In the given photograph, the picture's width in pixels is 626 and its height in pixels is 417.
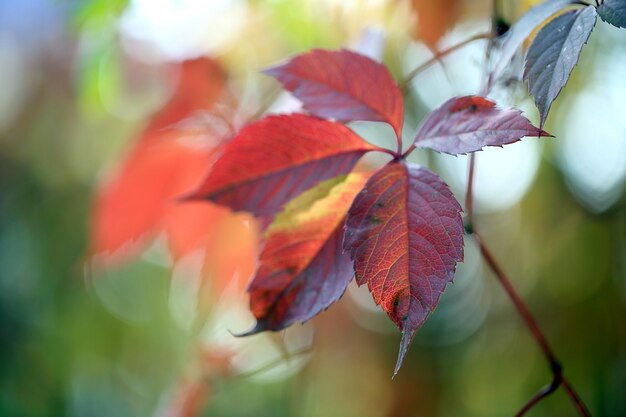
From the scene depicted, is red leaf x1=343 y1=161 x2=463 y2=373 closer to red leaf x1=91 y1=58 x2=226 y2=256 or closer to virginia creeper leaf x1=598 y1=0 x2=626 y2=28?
virginia creeper leaf x1=598 y1=0 x2=626 y2=28

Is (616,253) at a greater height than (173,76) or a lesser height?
lesser

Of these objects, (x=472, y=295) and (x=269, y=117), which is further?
(x=472, y=295)

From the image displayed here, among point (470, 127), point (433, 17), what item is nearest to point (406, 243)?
point (470, 127)

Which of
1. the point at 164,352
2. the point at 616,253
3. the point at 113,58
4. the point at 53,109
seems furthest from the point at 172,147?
the point at 164,352

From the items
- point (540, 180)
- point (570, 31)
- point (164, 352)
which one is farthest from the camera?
point (164, 352)

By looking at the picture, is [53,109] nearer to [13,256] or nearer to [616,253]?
[13,256]

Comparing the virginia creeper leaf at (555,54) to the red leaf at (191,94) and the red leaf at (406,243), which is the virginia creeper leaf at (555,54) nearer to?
the red leaf at (406,243)
